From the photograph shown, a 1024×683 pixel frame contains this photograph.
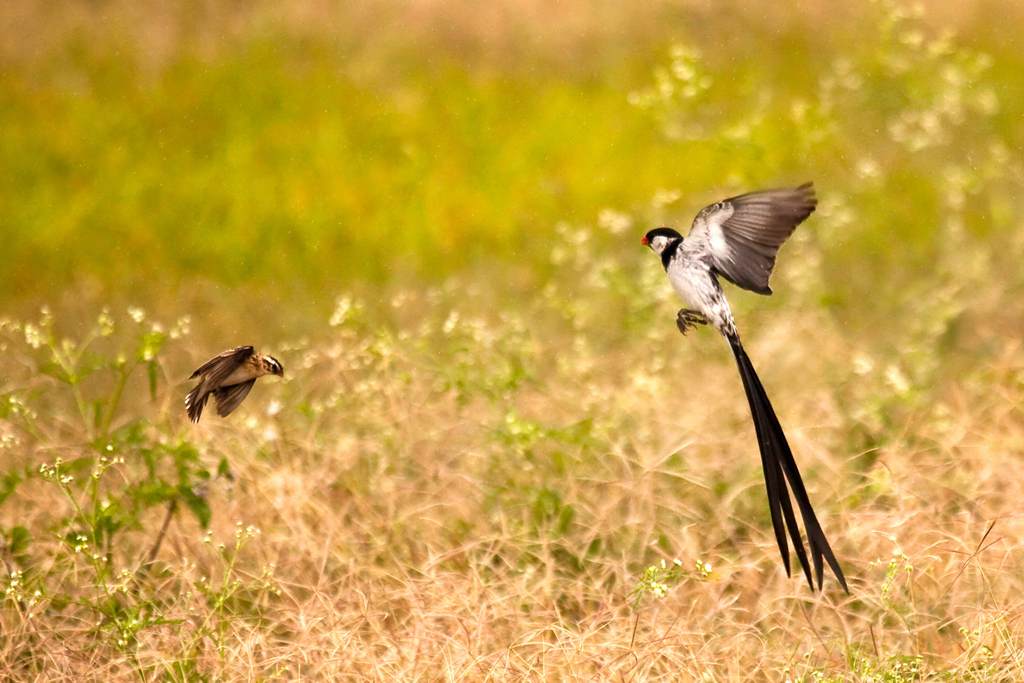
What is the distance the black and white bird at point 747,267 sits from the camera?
294 centimetres

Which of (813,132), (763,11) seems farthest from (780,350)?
(763,11)

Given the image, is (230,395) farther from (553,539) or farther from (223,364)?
(553,539)

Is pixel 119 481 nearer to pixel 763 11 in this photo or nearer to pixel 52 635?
pixel 52 635

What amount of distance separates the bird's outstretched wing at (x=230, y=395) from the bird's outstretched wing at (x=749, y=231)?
1062 millimetres

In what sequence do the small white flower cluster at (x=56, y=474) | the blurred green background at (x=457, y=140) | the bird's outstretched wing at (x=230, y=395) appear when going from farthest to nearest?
the blurred green background at (x=457, y=140) → the small white flower cluster at (x=56, y=474) → the bird's outstretched wing at (x=230, y=395)

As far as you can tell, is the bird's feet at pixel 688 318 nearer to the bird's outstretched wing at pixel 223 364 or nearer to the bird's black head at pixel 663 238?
the bird's black head at pixel 663 238

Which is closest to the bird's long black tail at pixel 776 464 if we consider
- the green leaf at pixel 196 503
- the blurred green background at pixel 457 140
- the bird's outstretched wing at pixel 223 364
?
the bird's outstretched wing at pixel 223 364

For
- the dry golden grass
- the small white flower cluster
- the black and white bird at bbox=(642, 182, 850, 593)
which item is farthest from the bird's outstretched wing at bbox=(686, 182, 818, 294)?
the small white flower cluster

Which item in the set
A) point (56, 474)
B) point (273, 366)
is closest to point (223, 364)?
point (273, 366)

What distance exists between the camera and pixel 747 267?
2982mm

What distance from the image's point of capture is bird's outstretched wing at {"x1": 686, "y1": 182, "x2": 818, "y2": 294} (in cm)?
293

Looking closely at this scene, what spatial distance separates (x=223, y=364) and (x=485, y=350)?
1952 millimetres

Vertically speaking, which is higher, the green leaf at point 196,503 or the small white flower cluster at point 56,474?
the green leaf at point 196,503

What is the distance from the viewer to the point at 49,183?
9.41 meters
